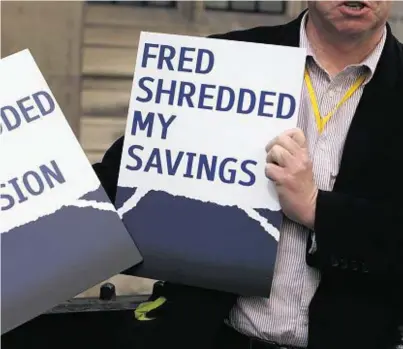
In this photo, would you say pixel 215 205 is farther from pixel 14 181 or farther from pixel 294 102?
pixel 14 181

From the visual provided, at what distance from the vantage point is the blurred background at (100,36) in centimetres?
212

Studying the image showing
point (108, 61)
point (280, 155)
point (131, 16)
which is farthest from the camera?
point (108, 61)

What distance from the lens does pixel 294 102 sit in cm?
113

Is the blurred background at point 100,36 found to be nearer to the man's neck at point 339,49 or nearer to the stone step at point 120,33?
the stone step at point 120,33

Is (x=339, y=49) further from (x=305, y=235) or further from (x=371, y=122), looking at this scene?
(x=305, y=235)

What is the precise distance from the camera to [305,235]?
119cm

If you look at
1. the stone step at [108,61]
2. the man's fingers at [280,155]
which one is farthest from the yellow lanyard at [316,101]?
the stone step at [108,61]

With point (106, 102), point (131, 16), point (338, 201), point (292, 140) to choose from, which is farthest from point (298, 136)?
point (106, 102)

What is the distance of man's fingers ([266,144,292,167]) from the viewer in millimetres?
1103

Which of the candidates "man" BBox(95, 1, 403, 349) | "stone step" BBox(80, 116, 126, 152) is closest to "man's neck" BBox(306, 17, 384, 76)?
"man" BBox(95, 1, 403, 349)

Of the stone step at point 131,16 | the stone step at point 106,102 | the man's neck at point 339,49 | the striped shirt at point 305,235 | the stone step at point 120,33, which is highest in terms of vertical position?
the stone step at point 131,16

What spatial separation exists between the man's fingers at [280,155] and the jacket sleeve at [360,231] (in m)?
0.08

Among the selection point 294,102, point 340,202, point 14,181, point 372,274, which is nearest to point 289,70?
point 294,102

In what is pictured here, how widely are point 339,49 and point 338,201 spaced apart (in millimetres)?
264
